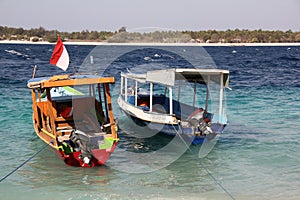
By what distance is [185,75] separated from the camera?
16.7 meters

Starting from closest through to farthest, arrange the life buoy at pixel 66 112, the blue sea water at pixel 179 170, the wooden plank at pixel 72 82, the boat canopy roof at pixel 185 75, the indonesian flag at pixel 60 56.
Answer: the blue sea water at pixel 179 170, the wooden plank at pixel 72 82, the indonesian flag at pixel 60 56, the boat canopy roof at pixel 185 75, the life buoy at pixel 66 112

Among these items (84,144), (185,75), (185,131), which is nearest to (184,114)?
(185,75)

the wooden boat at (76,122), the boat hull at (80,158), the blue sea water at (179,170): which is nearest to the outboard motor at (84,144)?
the wooden boat at (76,122)

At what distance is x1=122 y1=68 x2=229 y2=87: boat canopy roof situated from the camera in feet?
48.0

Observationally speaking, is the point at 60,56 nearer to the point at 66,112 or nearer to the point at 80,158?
the point at 66,112

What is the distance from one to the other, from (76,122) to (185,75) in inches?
180

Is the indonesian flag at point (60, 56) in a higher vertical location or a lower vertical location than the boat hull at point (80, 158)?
higher

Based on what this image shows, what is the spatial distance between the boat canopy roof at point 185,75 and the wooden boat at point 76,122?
203 cm

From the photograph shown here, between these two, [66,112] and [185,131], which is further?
[66,112]

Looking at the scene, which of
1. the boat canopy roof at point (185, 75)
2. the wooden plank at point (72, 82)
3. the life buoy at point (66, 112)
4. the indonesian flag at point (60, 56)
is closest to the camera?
the wooden plank at point (72, 82)

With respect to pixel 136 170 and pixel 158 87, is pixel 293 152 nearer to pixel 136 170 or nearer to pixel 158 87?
pixel 136 170

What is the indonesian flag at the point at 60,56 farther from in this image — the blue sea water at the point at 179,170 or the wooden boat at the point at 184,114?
the wooden boat at the point at 184,114

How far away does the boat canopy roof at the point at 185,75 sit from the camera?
14.6 metres

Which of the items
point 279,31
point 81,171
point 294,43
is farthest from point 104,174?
point 279,31
